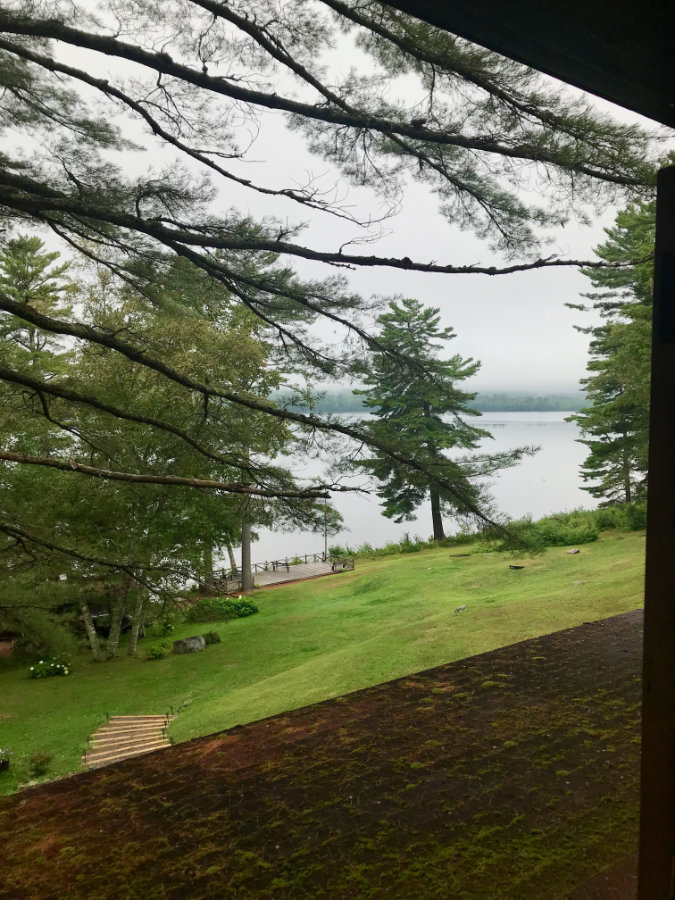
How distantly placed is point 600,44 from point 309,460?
4448 millimetres

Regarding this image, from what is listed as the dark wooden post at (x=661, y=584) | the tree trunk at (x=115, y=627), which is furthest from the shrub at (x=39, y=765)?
the dark wooden post at (x=661, y=584)

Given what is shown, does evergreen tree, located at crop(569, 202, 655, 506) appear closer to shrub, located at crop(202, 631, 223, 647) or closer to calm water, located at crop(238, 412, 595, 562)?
calm water, located at crop(238, 412, 595, 562)

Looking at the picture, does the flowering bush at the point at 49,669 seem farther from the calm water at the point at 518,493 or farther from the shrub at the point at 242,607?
the calm water at the point at 518,493

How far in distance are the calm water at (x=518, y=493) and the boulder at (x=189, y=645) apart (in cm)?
450

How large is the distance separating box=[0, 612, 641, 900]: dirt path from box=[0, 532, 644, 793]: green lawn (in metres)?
5.05

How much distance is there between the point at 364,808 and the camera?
0.98 meters

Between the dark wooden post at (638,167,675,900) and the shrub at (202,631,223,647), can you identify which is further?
the shrub at (202,631,223,647)

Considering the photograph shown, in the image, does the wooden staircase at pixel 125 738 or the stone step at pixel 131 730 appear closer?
the wooden staircase at pixel 125 738

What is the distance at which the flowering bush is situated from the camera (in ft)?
32.7

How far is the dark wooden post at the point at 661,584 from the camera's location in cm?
53

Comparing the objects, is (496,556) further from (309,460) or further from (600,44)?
(600,44)

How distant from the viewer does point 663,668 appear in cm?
55

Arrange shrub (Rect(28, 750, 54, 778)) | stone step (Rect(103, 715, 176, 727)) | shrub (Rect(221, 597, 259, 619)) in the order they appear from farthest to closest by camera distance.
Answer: shrub (Rect(221, 597, 259, 619)), stone step (Rect(103, 715, 176, 727)), shrub (Rect(28, 750, 54, 778))

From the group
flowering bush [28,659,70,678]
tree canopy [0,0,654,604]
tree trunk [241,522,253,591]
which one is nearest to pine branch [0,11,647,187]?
tree canopy [0,0,654,604]
